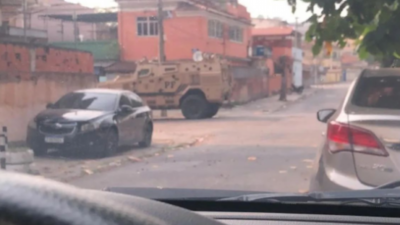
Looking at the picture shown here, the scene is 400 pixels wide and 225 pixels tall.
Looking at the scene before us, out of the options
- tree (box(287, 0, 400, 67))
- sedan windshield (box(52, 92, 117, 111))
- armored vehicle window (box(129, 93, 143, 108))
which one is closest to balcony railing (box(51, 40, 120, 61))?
armored vehicle window (box(129, 93, 143, 108))

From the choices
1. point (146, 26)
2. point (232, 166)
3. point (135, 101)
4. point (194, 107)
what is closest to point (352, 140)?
point (232, 166)

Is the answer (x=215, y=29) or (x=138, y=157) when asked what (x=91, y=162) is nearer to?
(x=138, y=157)

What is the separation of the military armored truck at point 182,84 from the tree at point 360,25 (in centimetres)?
1786

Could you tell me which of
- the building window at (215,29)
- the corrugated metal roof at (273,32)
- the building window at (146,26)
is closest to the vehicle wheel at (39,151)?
the building window at (146,26)

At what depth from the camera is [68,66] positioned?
62.7 ft

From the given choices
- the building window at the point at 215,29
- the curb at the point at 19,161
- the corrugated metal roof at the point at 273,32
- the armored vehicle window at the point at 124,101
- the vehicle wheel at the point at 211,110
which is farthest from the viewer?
the corrugated metal roof at the point at 273,32

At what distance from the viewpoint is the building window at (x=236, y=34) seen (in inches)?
1597

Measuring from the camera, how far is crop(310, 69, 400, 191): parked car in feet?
17.5

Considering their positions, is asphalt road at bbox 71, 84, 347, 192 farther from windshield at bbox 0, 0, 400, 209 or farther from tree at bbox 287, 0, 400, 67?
tree at bbox 287, 0, 400, 67

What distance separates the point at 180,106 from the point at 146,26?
5064mm

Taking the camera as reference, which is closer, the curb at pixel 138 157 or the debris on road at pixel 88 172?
the debris on road at pixel 88 172

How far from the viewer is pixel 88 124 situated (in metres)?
13.6

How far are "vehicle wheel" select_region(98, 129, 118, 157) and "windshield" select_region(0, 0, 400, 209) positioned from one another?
0.13 ft

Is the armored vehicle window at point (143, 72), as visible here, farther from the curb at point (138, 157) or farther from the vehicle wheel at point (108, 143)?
the vehicle wheel at point (108, 143)
